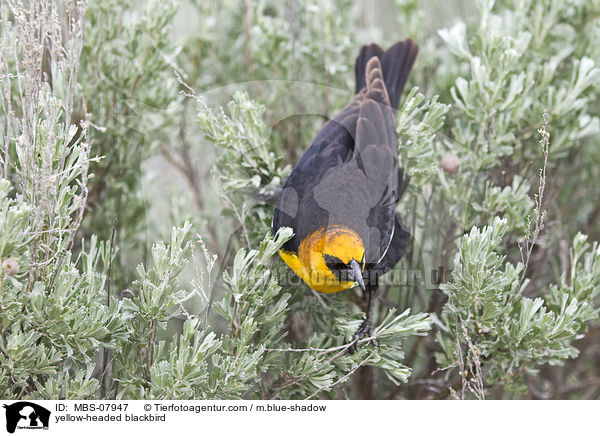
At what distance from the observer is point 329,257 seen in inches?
71.8

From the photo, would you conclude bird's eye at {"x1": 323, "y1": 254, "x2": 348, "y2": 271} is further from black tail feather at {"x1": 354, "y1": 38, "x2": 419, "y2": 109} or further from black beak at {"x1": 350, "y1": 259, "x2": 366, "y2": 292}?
black tail feather at {"x1": 354, "y1": 38, "x2": 419, "y2": 109}

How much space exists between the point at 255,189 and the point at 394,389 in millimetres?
1132

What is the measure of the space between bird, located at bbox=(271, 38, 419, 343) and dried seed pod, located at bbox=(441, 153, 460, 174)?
24 cm

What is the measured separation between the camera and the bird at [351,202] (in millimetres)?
1871

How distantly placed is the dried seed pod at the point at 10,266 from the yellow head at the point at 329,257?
88cm

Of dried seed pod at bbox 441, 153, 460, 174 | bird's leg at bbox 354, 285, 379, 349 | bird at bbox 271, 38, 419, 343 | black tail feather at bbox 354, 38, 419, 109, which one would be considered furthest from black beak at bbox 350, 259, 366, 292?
black tail feather at bbox 354, 38, 419, 109

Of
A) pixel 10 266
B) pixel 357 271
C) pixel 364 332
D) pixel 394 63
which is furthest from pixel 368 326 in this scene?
pixel 10 266

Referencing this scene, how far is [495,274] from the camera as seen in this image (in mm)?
1896

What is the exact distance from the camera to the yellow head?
1.82 meters

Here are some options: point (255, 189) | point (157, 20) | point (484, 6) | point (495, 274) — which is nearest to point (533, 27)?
point (484, 6)
